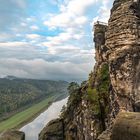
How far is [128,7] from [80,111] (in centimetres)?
3026

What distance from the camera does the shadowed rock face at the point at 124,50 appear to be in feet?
177

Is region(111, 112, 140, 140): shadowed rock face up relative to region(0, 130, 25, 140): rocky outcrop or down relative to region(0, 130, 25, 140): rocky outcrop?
up

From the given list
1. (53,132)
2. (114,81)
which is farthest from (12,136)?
(114,81)

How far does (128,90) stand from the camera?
54.0m

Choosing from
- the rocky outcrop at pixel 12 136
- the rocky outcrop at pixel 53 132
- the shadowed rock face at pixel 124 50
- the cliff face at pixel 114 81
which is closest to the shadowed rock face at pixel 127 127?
the cliff face at pixel 114 81

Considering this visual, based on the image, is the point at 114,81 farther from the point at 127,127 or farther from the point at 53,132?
the point at 53,132

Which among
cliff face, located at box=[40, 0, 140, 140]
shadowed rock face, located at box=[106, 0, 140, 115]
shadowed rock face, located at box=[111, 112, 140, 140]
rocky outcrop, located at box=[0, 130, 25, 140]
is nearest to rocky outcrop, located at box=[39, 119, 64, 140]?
cliff face, located at box=[40, 0, 140, 140]

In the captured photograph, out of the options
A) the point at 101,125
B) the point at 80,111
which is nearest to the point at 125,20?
the point at 101,125

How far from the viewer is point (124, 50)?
5594 centimetres

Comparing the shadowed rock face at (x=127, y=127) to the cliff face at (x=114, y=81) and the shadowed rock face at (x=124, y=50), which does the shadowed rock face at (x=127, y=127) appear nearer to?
the cliff face at (x=114, y=81)

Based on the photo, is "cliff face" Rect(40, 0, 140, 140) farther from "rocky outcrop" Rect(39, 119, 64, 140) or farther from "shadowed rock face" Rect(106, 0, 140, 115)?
"rocky outcrop" Rect(39, 119, 64, 140)

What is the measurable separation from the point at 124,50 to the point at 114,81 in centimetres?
545

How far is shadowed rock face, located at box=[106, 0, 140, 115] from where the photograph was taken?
54.0 meters

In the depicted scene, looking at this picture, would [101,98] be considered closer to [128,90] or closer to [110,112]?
[110,112]
